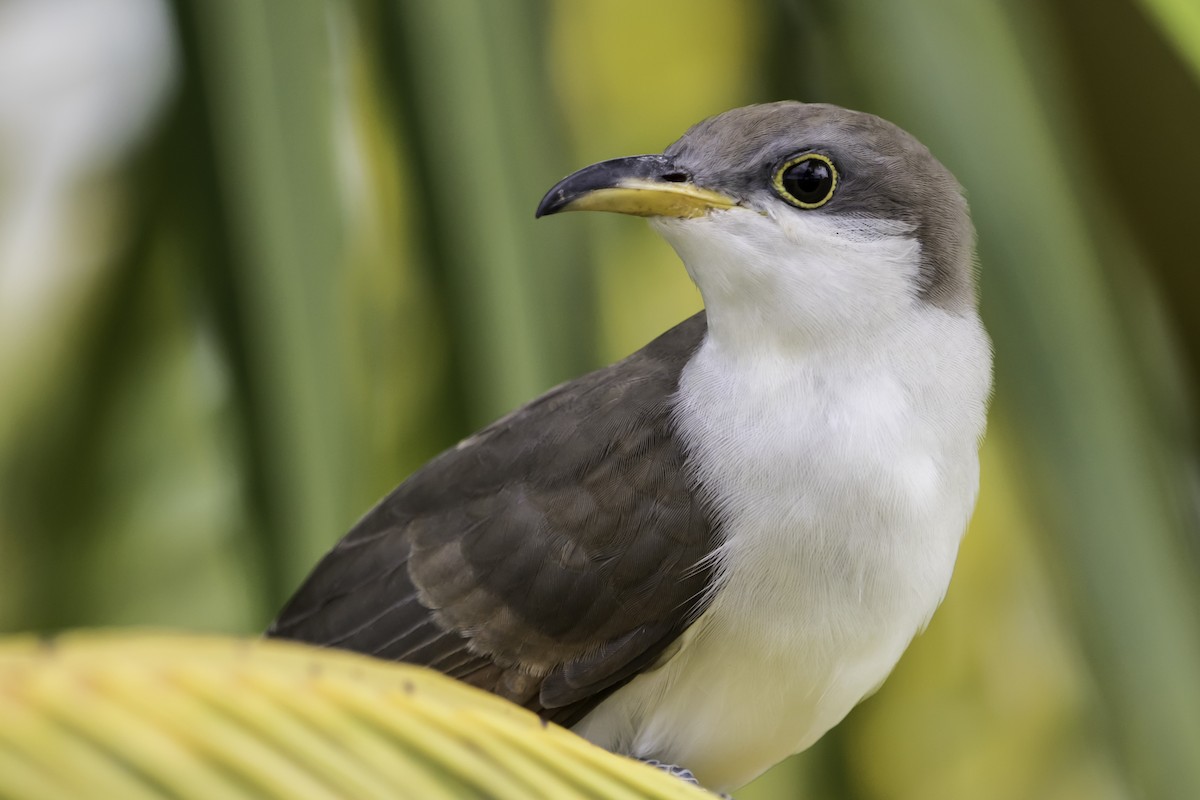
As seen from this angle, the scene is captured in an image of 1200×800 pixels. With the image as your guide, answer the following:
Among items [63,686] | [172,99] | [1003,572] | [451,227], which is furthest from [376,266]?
[63,686]

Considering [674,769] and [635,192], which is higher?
[635,192]

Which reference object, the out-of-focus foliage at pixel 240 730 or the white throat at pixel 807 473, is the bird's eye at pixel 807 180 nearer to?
the white throat at pixel 807 473

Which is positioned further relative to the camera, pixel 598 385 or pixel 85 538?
pixel 85 538

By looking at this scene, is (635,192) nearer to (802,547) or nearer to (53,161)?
(802,547)

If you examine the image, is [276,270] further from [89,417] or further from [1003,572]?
[1003,572]

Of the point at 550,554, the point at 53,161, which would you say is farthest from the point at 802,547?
the point at 53,161

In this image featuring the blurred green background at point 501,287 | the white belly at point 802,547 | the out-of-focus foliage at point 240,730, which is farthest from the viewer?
the blurred green background at point 501,287

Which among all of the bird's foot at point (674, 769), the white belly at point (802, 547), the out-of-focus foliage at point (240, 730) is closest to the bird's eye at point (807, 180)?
the white belly at point (802, 547)
